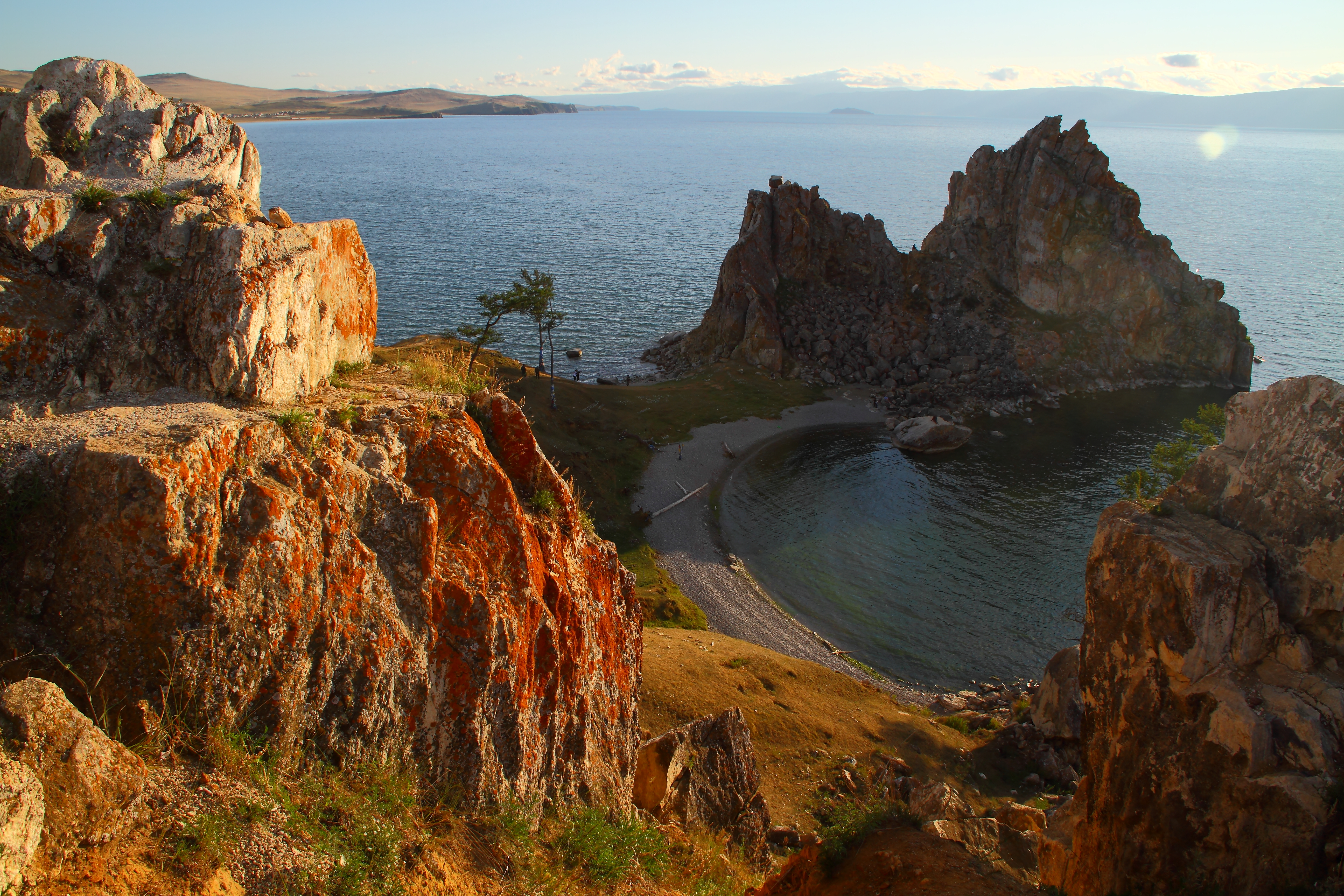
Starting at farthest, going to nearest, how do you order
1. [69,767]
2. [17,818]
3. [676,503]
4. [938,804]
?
[676,503], [938,804], [69,767], [17,818]

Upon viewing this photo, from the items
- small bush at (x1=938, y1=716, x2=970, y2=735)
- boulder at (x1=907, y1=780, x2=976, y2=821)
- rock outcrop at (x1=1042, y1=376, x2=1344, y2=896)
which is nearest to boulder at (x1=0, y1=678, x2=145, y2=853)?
rock outcrop at (x1=1042, y1=376, x2=1344, y2=896)

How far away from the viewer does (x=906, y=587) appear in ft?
150

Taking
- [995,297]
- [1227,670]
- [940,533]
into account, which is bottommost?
[940,533]

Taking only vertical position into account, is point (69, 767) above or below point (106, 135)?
below

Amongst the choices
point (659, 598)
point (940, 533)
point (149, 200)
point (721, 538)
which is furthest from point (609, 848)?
point (940, 533)

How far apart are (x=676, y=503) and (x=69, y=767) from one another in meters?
A: 46.1

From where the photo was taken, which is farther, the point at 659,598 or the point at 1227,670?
the point at 659,598

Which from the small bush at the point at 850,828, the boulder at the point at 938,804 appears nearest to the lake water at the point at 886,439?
the boulder at the point at 938,804

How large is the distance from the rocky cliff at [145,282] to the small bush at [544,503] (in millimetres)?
4299

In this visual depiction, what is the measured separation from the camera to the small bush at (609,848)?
11.4m

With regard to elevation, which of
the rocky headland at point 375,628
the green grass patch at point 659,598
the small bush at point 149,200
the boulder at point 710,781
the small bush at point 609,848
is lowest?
the green grass patch at point 659,598

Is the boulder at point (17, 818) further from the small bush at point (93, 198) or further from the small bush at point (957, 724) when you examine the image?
the small bush at point (957, 724)

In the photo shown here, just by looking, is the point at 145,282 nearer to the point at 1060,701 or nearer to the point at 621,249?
the point at 1060,701

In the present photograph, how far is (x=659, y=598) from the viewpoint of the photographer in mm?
40094
